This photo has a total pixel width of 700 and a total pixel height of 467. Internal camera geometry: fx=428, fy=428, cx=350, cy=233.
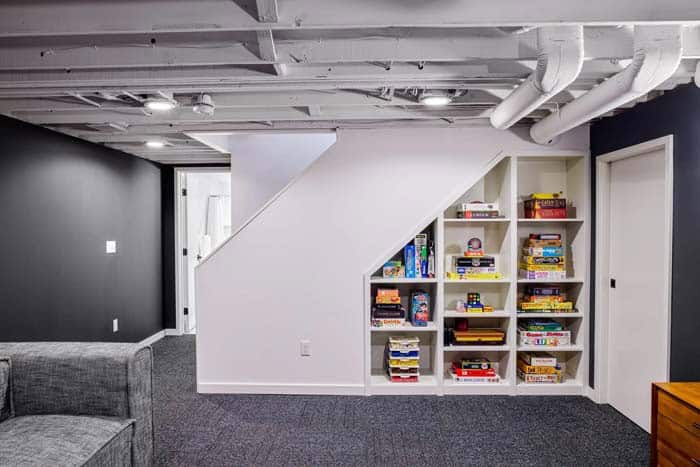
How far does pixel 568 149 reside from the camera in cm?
354

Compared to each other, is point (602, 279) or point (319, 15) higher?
point (319, 15)

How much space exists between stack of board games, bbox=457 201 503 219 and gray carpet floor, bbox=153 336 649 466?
4.91 feet

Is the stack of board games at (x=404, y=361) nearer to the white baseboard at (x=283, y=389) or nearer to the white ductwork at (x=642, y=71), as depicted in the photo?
the white baseboard at (x=283, y=389)

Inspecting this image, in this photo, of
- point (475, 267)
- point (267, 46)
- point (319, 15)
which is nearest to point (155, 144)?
point (267, 46)

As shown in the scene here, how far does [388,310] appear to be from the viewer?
3.65 metres

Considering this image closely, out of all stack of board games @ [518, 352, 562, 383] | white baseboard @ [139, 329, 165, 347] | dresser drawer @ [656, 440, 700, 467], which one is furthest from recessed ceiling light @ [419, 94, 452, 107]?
white baseboard @ [139, 329, 165, 347]

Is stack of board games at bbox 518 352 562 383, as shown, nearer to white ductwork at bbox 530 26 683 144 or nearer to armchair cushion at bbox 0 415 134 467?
white ductwork at bbox 530 26 683 144

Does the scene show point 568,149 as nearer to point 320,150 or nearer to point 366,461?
point 320,150

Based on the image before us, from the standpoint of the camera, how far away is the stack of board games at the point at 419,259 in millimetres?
3619

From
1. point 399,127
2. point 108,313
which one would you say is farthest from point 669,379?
point 108,313

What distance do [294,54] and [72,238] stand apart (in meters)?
3.02

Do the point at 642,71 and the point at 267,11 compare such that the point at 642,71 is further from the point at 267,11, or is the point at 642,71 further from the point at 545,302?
the point at 545,302

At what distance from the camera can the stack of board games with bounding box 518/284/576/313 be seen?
359cm

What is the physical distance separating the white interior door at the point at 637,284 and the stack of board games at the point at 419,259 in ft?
4.63
